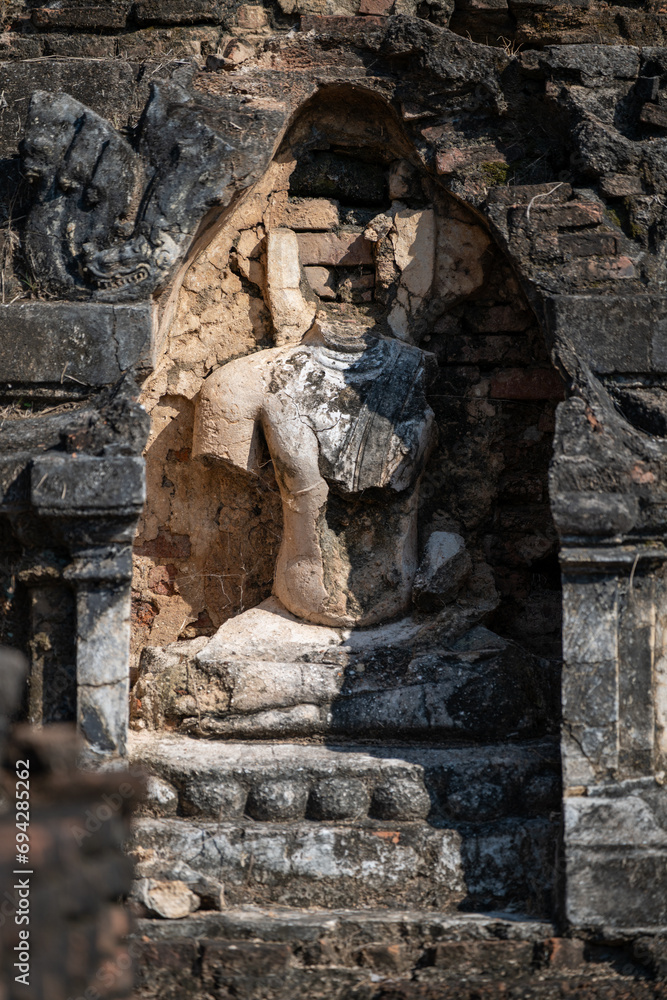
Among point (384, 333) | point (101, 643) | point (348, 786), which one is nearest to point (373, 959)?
point (348, 786)

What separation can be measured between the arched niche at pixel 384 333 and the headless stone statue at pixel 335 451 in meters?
0.20

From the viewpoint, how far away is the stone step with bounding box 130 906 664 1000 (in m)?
3.69

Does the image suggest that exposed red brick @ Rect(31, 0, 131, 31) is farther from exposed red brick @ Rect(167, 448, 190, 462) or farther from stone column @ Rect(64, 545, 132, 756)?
stone column @ Rect(64, 545, 132, 756)

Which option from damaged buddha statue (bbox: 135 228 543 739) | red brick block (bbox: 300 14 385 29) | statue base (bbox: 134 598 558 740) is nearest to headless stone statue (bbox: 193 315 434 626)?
damaged buddha statue (bbox: 135 228 543 739)

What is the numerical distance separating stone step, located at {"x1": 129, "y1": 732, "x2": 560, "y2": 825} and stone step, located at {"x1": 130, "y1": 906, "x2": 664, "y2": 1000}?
415 mm

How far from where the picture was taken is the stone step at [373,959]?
369 cm

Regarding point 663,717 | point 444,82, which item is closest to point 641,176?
point 444,82

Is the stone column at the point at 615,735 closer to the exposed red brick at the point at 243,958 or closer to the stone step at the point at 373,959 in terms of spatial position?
the stone step at the point at 373,959

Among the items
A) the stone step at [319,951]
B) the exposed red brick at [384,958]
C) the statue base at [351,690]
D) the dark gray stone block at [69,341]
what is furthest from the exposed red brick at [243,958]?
the dark gray stone block at [69,341]

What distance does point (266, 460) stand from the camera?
194 inches

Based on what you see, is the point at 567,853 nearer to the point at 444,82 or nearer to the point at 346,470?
the point at 346,470

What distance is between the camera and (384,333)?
5.07m

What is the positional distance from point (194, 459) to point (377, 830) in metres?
1.95

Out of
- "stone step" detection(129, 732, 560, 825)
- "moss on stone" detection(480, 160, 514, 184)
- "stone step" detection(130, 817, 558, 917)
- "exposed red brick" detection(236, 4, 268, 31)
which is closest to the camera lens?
"stone step" detection(130, 817, 558, 917)
